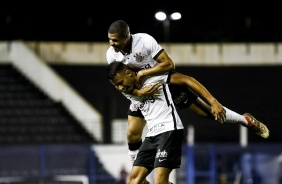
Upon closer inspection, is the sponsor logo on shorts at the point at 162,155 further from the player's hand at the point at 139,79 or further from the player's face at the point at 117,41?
the player's face at the point at 117,41

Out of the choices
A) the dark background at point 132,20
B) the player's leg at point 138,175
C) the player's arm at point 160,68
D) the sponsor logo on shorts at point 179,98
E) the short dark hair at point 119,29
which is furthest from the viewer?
the dark background at point 132,20

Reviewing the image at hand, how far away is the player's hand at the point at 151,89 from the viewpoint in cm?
574

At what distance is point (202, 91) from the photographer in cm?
580

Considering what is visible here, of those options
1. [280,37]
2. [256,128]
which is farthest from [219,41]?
[256,128]

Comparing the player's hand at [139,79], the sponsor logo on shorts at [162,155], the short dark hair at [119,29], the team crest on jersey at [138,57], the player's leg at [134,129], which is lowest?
the sponsor logo on shorts at [162,155]

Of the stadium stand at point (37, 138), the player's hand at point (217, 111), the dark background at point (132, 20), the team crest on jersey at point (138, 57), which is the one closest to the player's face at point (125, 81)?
the team crest on jersey at point (138, 57)

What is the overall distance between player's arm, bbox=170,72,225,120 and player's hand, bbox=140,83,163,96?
0.48ft

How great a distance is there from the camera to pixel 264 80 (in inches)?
594

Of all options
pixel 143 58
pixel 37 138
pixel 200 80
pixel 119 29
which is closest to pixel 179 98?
pixel 143 58

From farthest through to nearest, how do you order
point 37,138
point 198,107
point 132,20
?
point 37,138 < point 132,20 < point 198,107

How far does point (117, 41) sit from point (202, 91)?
28.3 inches

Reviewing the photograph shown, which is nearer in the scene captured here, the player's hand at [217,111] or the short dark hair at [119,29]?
the short dark hair at [119,29]

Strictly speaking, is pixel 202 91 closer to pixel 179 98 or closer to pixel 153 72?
pixel 179 98

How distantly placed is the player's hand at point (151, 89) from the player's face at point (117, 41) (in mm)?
340
